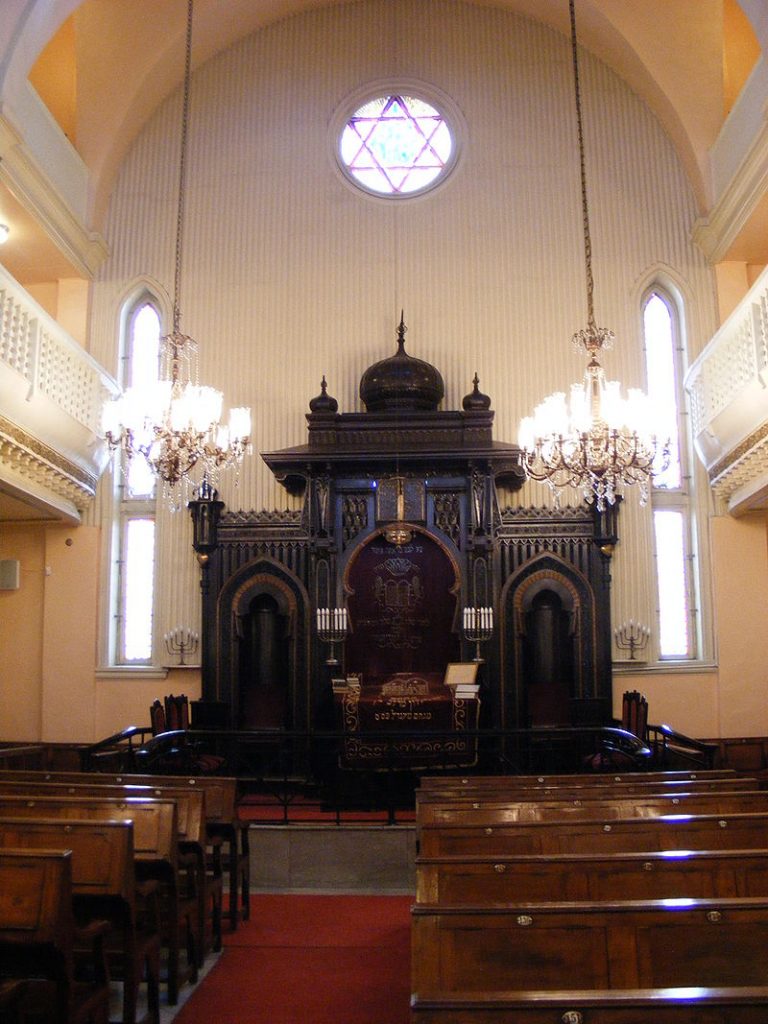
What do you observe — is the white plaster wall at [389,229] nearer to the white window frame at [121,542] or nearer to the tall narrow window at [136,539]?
the white window frame at [121,542]

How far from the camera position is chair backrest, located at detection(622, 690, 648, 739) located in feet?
35.2

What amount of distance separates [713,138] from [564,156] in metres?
2.05

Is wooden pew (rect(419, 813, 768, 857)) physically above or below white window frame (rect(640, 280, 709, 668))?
below

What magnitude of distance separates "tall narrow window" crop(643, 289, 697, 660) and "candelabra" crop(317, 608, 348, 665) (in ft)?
13.9

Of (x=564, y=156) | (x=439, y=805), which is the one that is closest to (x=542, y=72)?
(x=564, y=156)

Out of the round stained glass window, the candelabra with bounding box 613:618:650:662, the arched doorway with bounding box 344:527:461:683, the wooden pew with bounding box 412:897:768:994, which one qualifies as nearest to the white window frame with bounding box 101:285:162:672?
the arched doorway with bounding box 344:527:461:683

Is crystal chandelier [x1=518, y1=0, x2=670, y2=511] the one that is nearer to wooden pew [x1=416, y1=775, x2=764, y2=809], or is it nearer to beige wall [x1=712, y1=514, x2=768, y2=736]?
wooden pew [x1=416, y1=775, x2=764, y2=809]

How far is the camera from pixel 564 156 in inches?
568

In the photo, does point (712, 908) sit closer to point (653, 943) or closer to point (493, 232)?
point (653, 943)

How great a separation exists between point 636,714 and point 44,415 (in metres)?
7.37

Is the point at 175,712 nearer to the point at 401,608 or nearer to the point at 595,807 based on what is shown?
the point at 401,608

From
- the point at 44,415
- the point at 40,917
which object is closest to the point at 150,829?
the point at 40,917

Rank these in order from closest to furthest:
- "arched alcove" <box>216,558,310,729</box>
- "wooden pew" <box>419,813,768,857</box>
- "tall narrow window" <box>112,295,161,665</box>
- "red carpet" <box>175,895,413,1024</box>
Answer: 1. "wooden pew" <box>419,813,768,857</box>
2. "red carpet" <box>175,895,413,1024</box>
3. "arched alcove" <box>216,558,310,729</box>
4. "tall narrow window" <box>112,295,161,665</box>

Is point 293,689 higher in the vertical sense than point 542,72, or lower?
lower
